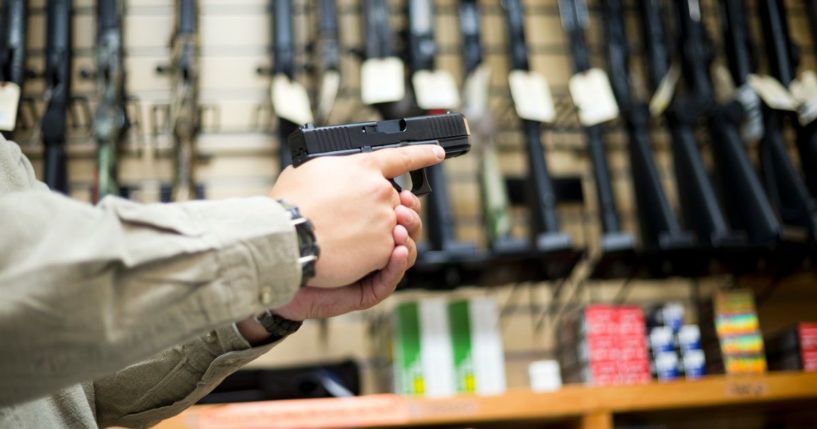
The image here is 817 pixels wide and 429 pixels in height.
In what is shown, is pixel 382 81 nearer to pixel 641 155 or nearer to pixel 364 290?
pixel 641 155

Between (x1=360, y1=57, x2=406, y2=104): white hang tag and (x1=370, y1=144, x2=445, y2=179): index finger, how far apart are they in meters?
1.20

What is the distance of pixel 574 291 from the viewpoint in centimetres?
251

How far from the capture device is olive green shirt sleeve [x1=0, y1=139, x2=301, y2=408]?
62 centimetres

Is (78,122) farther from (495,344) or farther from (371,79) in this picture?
(495,344)

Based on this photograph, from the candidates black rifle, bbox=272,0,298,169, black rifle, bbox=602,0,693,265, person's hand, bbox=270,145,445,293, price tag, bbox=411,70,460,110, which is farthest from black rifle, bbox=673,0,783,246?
person's hand, bbox=270,145,445,293

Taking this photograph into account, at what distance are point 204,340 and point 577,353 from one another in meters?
1.33

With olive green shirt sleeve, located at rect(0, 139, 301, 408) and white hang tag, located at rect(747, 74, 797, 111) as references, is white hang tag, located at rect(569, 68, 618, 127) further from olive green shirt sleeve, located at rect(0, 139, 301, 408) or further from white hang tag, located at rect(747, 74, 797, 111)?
olive green shirt sleeve, located at rect(0, 139, 301, 408)

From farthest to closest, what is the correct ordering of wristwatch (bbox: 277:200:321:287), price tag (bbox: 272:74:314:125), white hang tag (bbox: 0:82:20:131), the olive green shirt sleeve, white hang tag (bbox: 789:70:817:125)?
white hang tag (bbox: 789:70:817:125) → price tag (bbox: 272:74:314:125) → white hang tag (bbox: 0:82:20:131) → wristwatch (bbox: 277:200:321:287) → the olive green shirt sleeve

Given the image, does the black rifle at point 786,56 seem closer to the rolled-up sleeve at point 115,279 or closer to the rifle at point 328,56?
the rifle at point 328,56

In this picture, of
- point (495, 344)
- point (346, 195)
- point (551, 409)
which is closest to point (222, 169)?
point (495, 344)

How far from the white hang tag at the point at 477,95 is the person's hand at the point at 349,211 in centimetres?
143

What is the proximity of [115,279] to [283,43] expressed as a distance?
174 cm

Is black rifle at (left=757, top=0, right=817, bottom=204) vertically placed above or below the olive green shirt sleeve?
above

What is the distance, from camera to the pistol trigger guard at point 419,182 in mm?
996
